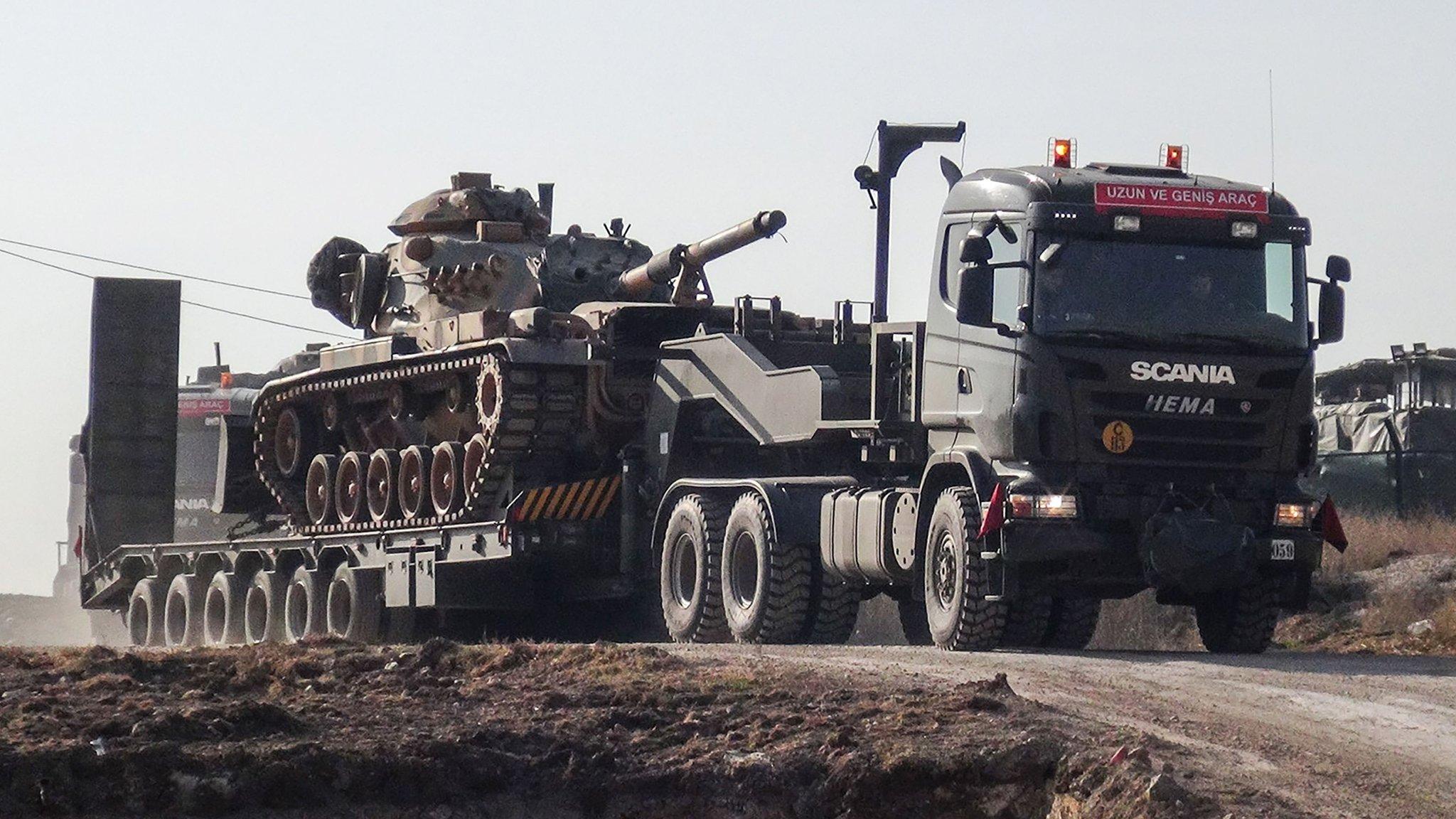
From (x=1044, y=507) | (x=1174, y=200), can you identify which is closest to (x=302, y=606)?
(x=1044, y=507)

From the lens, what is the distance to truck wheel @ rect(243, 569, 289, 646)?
922 inches

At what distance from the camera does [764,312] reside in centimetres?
2038

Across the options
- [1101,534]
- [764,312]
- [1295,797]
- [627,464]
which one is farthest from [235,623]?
[1295,797]

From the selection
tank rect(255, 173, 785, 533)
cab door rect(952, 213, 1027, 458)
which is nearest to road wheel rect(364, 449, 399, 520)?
tank rect(255, 173, 785, 533)

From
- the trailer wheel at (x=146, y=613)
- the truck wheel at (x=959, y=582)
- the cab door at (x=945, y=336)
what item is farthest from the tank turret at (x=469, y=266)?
the truck wheel at (x=959, y=582)

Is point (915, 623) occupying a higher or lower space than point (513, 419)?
lower

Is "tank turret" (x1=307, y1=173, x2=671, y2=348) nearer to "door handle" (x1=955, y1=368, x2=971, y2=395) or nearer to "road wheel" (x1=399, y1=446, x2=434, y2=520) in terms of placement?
"road wheel" (x1=399, y1=446, x2=434, y2=520)

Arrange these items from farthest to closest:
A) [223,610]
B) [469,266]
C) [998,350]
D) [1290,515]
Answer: [223,610] < [469,266] < [1290,515] < [998,350]

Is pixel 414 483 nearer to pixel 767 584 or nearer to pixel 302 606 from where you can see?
pixel 302 606

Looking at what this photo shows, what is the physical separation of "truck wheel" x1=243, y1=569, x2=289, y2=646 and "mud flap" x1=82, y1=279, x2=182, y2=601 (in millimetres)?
2423

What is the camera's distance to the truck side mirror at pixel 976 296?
15578 mm

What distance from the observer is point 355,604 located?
2230 centimetres

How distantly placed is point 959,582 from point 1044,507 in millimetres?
839

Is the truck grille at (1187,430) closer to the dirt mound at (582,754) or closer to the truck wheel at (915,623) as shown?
the dirt mound at (582,754)
